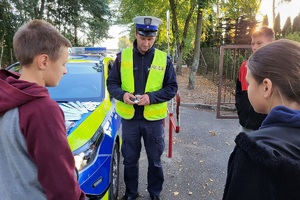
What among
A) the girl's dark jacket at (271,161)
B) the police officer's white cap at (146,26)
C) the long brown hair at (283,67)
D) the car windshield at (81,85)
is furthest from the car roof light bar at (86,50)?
the girl's dark jacket at (271,161)

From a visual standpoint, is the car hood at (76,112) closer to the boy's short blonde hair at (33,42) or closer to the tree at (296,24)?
the boy's short blonde hair at (33,42)

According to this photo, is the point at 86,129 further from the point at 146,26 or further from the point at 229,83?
the point at 229,83

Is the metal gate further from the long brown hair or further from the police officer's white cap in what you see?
the long brown hair

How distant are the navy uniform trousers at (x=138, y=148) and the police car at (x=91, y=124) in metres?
0.16

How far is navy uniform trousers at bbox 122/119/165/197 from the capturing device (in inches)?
126

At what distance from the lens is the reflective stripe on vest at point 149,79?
3.12 metres

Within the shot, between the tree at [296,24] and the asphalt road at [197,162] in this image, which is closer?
the asphalt road at [197,162]

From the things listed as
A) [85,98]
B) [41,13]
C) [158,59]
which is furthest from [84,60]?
[41,13]

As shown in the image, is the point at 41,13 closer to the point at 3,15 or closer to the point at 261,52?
the point at 3,15

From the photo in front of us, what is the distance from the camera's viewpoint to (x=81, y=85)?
3918 mm

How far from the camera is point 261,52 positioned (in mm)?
1146

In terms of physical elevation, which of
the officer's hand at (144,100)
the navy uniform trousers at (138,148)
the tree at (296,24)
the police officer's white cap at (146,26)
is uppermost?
the tree at (296,24)

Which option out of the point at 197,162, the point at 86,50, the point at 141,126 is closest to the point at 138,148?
the point at 141,126

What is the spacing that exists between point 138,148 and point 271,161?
249 centimetres
